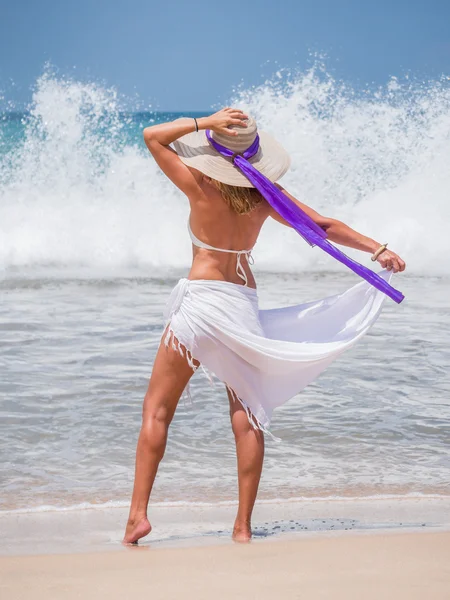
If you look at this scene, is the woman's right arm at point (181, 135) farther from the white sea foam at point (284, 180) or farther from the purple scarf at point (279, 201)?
the white sea foam at point (284, 180)

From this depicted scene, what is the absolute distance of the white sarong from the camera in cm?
330

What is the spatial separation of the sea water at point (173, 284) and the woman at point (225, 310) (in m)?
0.62

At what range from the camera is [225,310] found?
330cm

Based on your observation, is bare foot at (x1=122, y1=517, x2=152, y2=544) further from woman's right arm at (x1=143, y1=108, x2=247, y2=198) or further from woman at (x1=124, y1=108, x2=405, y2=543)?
woman's right arm at (x1=143, y1=108, x2=247, y2=198)

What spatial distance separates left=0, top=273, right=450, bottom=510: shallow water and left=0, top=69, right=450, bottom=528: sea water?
14mm

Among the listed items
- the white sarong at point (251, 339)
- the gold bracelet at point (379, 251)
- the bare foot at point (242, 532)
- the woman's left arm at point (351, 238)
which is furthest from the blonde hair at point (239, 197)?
the bare foot at point (242, 532)

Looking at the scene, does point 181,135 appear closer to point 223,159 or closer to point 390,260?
point 223,159

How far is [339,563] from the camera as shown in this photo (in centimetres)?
280

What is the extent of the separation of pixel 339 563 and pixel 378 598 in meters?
0.32

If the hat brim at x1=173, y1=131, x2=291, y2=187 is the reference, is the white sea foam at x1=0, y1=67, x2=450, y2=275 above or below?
above

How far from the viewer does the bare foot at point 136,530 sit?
328 centimetres

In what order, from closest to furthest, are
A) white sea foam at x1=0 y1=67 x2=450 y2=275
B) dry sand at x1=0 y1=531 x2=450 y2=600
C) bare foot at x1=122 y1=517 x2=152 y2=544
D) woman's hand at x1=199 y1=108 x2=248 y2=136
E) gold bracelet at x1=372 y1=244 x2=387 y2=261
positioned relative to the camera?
dry sand at x1=0 y1=531 x2=450 y2=600, woman's hand at x1=199 y1=108 x2=248 y2=136, bare foot at x1=122 y1=517 x2=152 y2=544, gold bracelet at x1=372 y1=244 x2=387 y2=261, white sea foam at x1=0 y1=67 x2=450 y2=275

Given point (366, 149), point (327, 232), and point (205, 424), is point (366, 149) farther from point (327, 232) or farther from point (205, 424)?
point (327, 232)

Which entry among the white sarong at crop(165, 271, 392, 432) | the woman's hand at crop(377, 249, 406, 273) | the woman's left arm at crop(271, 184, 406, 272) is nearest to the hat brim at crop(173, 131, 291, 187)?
the woman's left arm at crop(271, 184, 406, 272)
